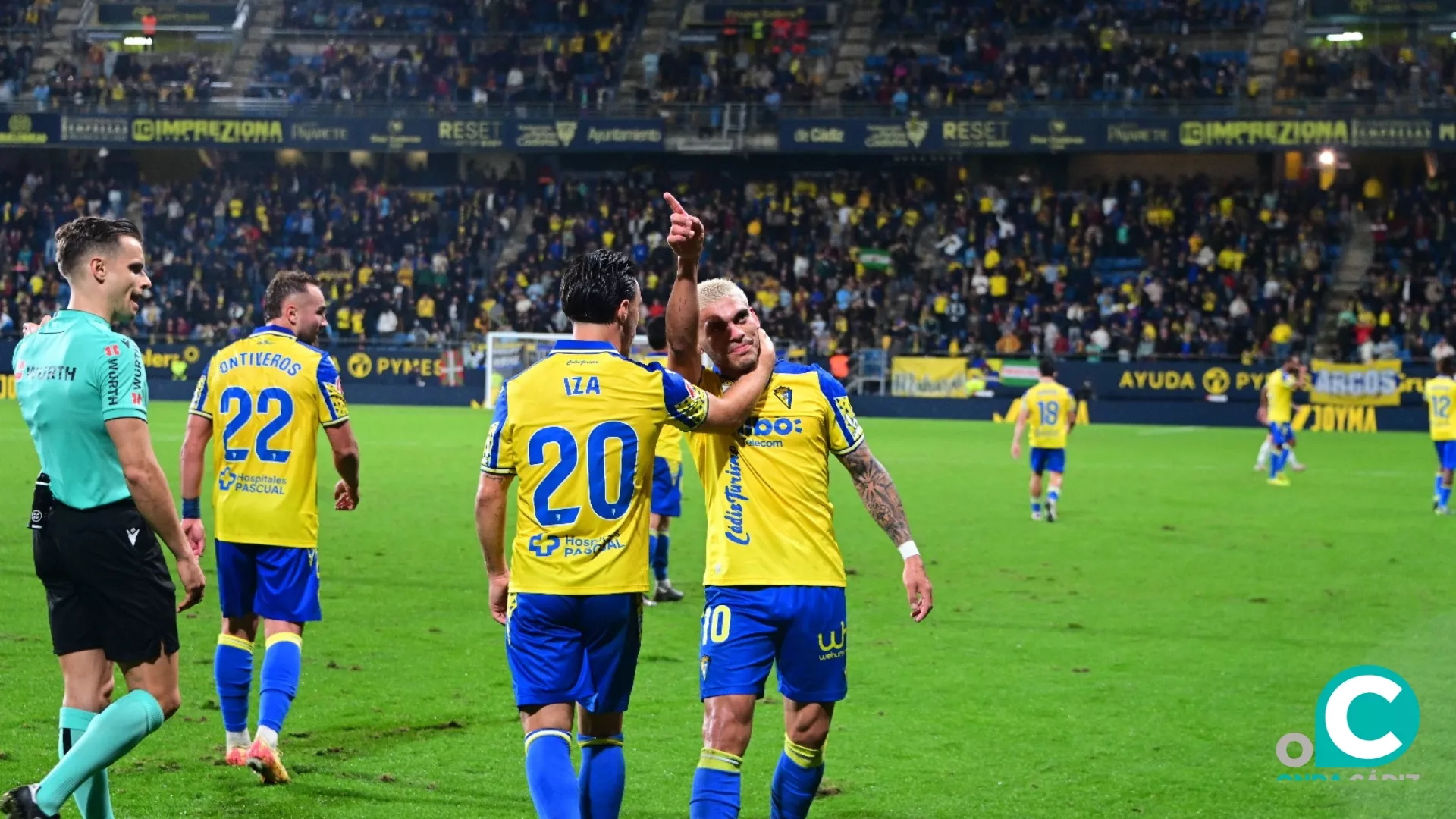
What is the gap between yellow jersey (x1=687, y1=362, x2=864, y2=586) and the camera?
5762mm

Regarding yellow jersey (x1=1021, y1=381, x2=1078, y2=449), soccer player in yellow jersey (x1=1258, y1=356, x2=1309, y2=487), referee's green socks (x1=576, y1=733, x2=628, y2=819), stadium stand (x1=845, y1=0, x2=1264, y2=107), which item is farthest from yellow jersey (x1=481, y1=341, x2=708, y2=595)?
stadium stand (x1=845, y1=0, x2=1264, y2=107)

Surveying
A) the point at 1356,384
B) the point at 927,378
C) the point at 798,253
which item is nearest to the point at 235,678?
the point at 927,378

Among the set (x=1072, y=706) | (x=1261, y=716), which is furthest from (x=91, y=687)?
(x=1261, y=716)

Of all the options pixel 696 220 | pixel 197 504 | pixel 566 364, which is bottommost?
pixel 197 504

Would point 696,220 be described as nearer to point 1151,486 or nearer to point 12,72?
point 1151,486

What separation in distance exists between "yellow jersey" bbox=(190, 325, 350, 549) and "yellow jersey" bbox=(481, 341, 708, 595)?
2223 mm

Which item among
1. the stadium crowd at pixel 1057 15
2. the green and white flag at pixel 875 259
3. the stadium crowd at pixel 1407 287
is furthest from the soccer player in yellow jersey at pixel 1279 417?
the stadium crowd at pixel 1057 15

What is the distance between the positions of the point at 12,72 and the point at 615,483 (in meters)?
50.7

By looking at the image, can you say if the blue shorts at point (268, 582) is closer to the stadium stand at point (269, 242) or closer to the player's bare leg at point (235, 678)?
the player's bare leg at point (235, 678)

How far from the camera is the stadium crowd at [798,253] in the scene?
40344 millimetres

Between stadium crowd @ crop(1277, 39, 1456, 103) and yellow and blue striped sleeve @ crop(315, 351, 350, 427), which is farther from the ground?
stadium crowd @ crop(1277, 39, 1456, 103)

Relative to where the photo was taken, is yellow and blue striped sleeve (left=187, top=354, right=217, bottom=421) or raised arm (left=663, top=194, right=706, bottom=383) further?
yellow and blue striped sleeve (left=187, top=354, right=217, bottom=421)

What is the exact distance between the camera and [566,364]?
547cm

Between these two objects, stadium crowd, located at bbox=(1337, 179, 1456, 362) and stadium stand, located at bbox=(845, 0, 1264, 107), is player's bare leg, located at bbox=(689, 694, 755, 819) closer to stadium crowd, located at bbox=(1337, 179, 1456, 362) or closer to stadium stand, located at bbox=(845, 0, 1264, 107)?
stadium crowd, located at bbox=(1337, 179, 1456, 362)
